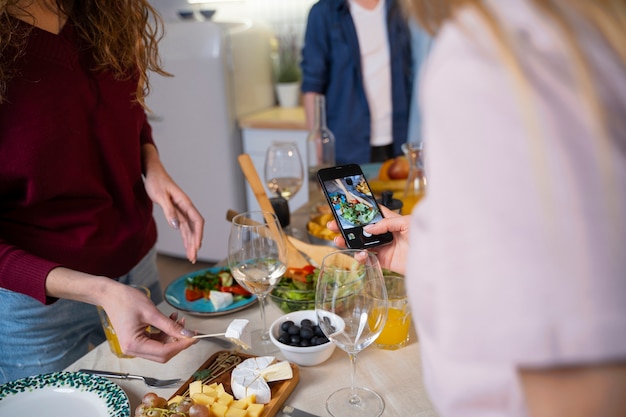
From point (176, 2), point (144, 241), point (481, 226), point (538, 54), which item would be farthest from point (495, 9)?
point (176, 2)

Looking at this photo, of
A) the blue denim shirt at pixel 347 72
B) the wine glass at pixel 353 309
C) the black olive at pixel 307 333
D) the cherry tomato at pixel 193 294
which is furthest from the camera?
the blue denim shirt at pixel 347 72

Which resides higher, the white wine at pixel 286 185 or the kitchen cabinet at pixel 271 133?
the white wine at pixel 286 185

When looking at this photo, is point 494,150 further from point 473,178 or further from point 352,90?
point 352,90

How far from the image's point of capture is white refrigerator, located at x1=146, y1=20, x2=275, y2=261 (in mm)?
2963

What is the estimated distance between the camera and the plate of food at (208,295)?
1.14 meters

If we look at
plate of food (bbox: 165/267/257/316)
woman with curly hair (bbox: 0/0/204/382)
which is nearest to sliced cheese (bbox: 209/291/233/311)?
plate of food (bbox: 165/267/257/316)

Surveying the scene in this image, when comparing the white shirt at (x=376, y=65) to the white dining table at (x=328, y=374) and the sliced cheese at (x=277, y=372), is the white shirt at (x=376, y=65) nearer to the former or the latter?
the white dining table at (x=328, y=374)

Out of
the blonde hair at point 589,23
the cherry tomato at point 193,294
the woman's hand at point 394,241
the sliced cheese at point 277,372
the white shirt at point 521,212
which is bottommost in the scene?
the cherry tomato at point 193,294

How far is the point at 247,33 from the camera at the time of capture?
3.10 m

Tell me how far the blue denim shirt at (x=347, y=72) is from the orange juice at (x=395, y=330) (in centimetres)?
160

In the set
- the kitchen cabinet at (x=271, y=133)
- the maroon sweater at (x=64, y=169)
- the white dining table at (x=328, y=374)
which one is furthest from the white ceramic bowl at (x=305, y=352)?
the kitchen cabinet at (x=271, y=133)

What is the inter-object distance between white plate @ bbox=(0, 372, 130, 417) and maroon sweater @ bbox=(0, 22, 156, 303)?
153 mm

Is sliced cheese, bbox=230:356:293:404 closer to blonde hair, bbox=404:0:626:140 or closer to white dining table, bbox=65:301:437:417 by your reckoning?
white dining table, bbox=65:301:437:417

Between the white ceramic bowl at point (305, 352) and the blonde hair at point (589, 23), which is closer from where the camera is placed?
the blonde hair at point (589, 23)
